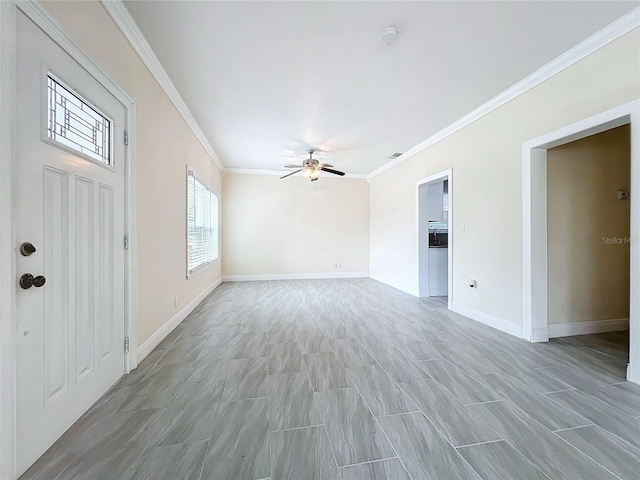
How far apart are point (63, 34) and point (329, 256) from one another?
5962 millimetres

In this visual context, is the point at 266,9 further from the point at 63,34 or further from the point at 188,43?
the point at 63,34

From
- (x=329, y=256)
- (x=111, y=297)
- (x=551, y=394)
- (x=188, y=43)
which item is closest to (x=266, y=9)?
(x=188, y=43)

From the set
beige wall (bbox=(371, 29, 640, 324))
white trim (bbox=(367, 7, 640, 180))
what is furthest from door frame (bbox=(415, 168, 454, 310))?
white trim (bbox=(367, 7, 640, 180))

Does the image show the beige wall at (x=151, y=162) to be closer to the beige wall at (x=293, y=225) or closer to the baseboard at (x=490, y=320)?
the beige wall at (x=293, y=225)

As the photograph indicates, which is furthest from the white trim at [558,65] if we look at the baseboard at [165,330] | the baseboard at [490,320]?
the baseboard at [165,330]

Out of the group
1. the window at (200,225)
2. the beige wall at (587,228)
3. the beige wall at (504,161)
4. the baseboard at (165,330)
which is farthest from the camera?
the window at (200,225)

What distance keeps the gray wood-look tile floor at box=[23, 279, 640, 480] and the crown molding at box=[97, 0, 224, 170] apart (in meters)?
2.61

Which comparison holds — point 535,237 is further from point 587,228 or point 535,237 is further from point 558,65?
point 558,65

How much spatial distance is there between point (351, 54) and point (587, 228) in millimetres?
3126

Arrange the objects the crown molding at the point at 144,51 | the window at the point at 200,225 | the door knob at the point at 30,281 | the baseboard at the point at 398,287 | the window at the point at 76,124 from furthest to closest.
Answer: the baseboard at the point at 398,287, the window at the point at 200,225, the crown molding at the point at 144,51, the window at the point at 76,124, the door knob at the point at 30,281

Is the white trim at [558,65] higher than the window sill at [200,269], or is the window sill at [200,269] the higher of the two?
the white trim at [558,65]

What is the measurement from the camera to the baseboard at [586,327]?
276cm

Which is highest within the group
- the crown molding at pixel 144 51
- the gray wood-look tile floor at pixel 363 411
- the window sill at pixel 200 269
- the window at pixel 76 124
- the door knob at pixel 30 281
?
the crown molding at pixel 144 51

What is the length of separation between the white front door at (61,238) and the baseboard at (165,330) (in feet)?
1.16
